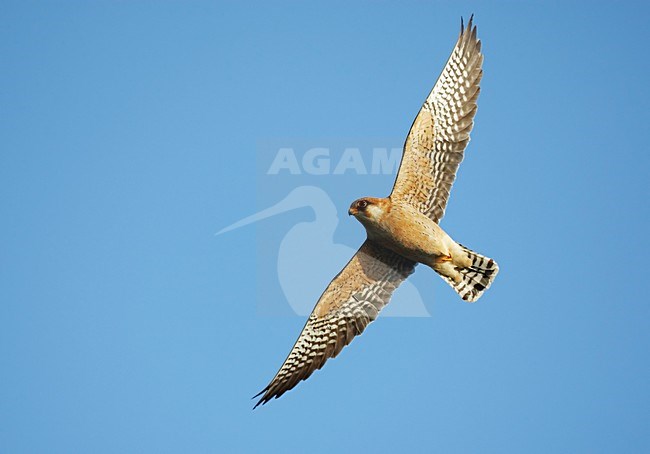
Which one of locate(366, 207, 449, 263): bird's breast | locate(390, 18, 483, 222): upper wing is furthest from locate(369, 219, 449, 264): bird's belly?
locate(390, 18, 483, 222): upper wing

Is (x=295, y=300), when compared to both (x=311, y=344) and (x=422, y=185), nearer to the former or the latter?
(x=311, y=344)

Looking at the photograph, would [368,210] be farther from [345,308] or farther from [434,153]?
[345,308]

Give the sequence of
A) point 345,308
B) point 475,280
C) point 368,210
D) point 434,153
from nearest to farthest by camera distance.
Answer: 1. point 368,210
2. point 434,153
3. point 475,280
4. point 345,308

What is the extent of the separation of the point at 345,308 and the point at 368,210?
68.7 inches

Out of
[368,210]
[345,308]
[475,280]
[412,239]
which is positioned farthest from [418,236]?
[345,308]

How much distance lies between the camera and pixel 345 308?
14078 mm

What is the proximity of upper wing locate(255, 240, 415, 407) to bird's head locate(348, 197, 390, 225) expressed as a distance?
2.44 ft

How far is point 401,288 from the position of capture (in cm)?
1427

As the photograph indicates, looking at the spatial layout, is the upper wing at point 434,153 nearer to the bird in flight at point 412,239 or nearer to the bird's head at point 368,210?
the bird in flight at point 412,239

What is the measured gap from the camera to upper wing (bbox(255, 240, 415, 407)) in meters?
13.9

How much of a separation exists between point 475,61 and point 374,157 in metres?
2.10

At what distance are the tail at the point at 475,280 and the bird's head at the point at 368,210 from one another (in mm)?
1474

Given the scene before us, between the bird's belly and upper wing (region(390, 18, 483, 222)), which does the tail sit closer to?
the bird's belly

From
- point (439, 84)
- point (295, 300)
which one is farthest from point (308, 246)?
point (439, 84)
